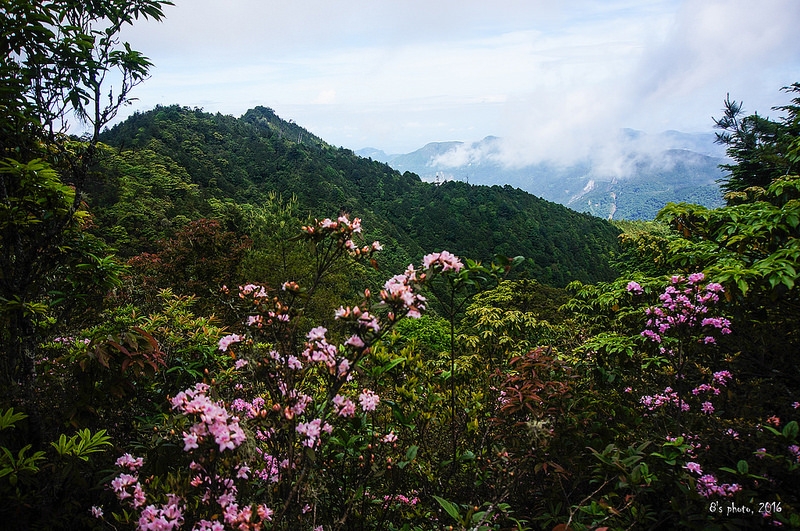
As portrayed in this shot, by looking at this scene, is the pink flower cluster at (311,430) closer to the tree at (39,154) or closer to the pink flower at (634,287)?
the tree at (39,154)

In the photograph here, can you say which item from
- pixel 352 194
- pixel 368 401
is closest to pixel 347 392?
pixel 368 401

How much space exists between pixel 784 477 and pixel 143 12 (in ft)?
14.5

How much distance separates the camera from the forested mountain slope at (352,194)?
35531 millimetres

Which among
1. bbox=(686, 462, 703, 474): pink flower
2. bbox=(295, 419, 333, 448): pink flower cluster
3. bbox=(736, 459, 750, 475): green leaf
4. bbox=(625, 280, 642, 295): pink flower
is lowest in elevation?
bbox=(686, 462, 703, 474): pink flower

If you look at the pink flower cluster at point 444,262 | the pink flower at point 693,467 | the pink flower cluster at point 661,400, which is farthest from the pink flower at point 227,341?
the pink flower cluster at point 661,400

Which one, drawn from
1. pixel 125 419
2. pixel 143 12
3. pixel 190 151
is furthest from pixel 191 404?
pixel 190 151

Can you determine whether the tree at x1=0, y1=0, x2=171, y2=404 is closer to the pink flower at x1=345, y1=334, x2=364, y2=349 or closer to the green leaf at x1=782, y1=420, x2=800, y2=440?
the pink flower at x1=345, y1=334, x2=364, y2=349

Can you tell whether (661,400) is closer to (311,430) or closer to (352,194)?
(311,430)

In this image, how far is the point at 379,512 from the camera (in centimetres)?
202

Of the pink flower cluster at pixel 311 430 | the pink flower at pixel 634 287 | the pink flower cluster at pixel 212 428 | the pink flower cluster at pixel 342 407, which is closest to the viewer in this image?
the pink flower cluster at pixel 212 428

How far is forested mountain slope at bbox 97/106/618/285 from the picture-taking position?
117ft

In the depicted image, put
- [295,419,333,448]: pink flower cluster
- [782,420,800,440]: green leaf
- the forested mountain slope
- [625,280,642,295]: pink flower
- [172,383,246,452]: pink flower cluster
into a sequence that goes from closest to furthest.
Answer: [172,383,246,452]: pink flower cluster → [295,419,333,448]: pink flower cluster → [782,420,800,440]: green leaf → [625,280,642,295]: pink flower → the forested mountain slope

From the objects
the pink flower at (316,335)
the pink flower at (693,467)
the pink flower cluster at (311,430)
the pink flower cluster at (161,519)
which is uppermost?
the pink flower at (316,335)

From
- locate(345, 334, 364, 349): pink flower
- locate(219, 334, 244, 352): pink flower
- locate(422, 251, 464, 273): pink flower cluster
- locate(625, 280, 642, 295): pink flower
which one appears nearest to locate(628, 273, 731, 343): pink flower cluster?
locate(625, 280, 642, 295): pink flower
